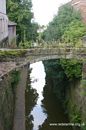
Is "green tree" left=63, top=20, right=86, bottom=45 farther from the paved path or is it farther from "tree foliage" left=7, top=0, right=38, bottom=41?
"tree foliage" left=7, top=0, right=38, bottom=41

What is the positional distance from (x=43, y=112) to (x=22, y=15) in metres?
16.7

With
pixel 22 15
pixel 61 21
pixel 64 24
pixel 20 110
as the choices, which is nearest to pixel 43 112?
pixel 20 110

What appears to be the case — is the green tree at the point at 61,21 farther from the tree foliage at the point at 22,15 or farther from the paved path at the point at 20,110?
the tree foliage at the point at 22,15

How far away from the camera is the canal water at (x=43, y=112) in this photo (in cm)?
2839

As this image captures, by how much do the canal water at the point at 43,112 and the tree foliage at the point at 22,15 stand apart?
9.21 metres

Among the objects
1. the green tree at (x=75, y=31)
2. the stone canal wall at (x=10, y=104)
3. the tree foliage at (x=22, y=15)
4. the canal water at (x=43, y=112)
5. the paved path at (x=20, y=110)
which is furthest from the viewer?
the tree foliage at (x=22, y=15)

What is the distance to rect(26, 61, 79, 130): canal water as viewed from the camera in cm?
2839

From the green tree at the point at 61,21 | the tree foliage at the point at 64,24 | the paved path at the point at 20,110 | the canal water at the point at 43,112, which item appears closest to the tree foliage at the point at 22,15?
the tree foliage at the point at 64,24

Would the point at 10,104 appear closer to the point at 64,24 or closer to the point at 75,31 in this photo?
the point at 75,31

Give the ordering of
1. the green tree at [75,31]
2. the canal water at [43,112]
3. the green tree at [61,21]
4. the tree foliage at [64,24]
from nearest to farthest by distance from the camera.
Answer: the canal water at [43,112], the green tree at [75,31], the tree foliage at [64,24], the green tree at [61,21]

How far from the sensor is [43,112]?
107 feet

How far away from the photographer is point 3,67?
19672 millimetres

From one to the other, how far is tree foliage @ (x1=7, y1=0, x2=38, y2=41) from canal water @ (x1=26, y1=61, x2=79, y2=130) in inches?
363

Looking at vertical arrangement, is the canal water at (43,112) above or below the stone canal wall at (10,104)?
below
